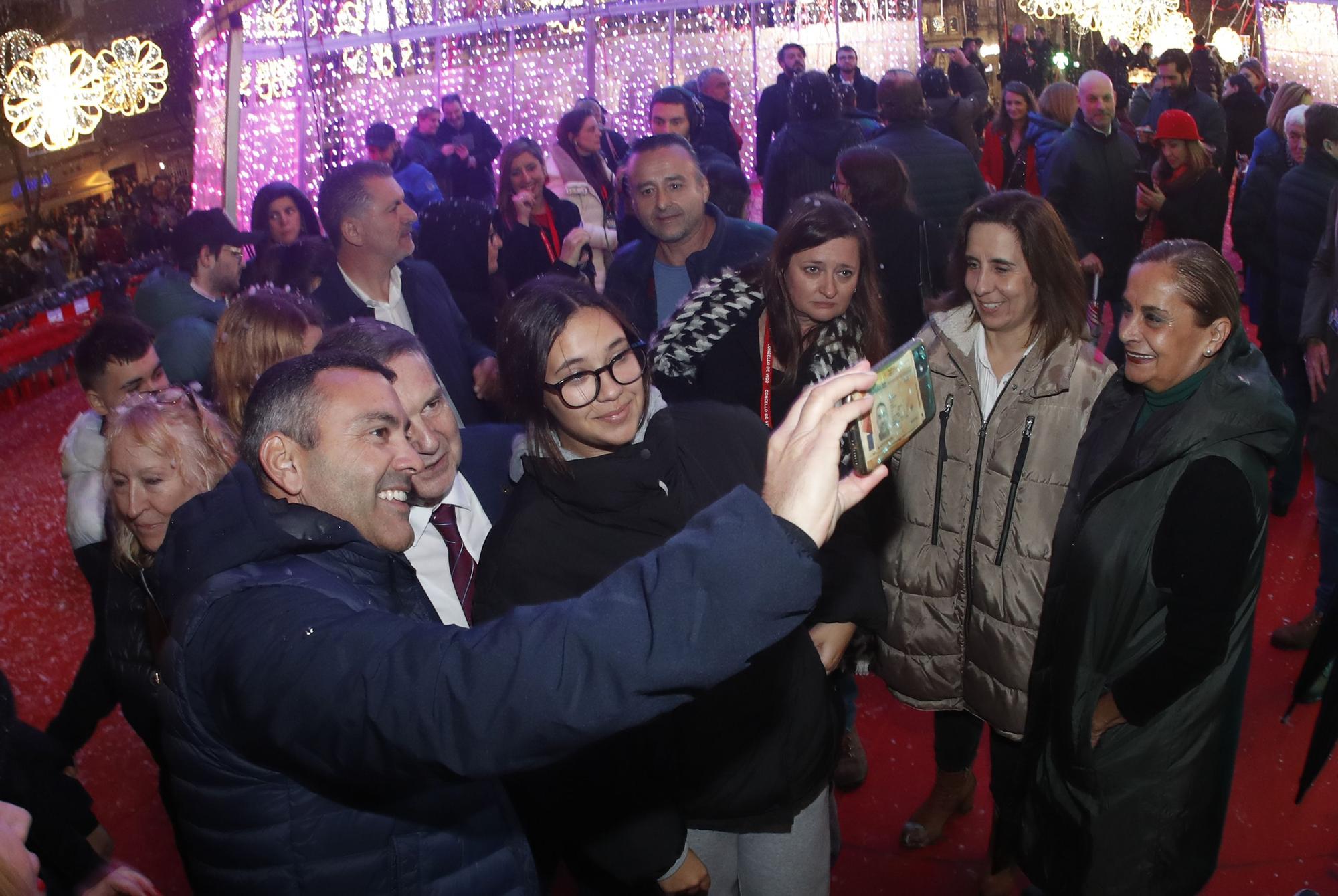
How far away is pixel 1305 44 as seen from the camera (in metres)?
10.4

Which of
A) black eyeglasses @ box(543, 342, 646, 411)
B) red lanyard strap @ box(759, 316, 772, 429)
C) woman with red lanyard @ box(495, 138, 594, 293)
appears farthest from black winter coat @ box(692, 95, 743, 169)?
black eyeglasses @ box(543, 342, 646, 411)

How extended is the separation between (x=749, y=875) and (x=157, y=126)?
284 inches

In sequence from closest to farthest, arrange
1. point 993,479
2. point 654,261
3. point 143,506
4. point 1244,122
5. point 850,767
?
point 143,506 → point 993,479 → point 850,767 → point 654,261 → point 1244,122

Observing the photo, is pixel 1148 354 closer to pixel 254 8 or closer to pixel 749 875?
pixel 749 875

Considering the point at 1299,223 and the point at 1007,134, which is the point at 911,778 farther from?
the point at 1007,134

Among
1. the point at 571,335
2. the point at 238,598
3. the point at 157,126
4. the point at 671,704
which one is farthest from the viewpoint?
the point at 157,126

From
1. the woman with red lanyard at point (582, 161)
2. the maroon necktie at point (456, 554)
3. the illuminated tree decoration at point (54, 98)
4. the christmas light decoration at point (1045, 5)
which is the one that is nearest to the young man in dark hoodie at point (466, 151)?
the woman with red lanyard at point (582, 161)

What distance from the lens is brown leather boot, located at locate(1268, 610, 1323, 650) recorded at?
392 cm

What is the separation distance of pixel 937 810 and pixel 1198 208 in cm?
395

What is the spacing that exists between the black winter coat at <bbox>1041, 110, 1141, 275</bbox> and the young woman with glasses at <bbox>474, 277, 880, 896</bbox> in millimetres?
4385

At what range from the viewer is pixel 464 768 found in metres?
1.09

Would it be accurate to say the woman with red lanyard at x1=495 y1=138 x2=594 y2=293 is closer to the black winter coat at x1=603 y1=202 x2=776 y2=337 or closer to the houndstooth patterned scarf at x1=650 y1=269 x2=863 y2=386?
the black winter coat at x1=603 y1=202 x2=776 y2=337

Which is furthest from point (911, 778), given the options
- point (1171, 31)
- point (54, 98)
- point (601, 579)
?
point (1171, 31)

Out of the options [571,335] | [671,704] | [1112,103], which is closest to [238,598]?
[671,704]
